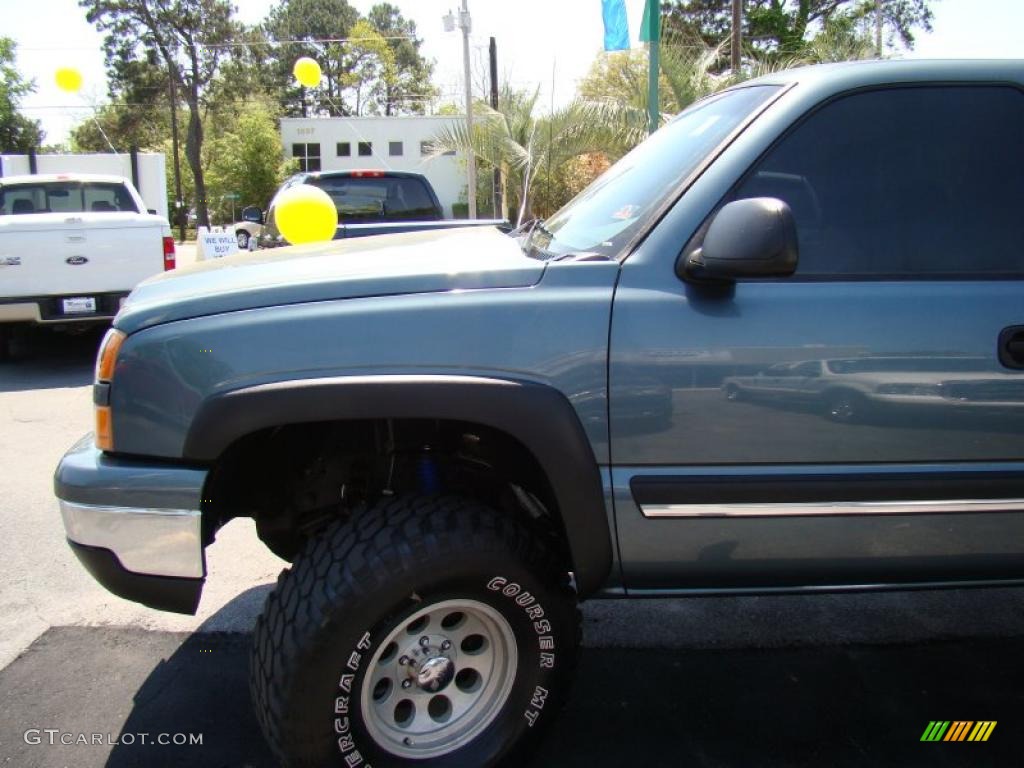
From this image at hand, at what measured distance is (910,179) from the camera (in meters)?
2.28

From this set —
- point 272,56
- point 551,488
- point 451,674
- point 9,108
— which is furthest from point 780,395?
point 272,56

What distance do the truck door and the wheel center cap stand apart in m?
0.56

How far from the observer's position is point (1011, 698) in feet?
9.16

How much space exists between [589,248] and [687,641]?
1701 mm

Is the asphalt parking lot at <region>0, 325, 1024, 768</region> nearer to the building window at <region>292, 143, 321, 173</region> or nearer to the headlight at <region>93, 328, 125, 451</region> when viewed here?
the headlight at <region>93, 328, 125, 451</region>

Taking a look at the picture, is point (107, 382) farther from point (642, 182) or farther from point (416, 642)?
point (642, 182)

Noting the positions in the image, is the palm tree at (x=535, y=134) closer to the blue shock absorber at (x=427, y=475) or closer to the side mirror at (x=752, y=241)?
the blue shock absorber at (x=427, y=475)

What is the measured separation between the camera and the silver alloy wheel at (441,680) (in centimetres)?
225

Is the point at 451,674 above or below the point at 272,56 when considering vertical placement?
below

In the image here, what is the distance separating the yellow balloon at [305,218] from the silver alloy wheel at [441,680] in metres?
5.24

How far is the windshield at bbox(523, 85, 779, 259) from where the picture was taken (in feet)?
7.69

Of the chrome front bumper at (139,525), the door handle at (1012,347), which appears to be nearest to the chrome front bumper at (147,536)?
the chrome front bumper at (139,525)

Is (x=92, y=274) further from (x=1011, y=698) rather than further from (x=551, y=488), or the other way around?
(x=1011, y=698)

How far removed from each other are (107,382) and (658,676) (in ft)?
6.78
